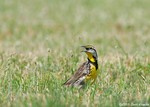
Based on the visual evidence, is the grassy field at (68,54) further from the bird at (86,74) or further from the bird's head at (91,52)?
the bird's head at (91,52)

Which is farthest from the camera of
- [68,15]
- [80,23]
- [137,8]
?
[137,8]

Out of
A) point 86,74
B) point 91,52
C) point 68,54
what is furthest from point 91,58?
point 68,54

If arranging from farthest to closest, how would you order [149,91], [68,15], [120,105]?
[68,15]
[149,91]
[120,105]

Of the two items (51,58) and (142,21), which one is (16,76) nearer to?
(51,58)

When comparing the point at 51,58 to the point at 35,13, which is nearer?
the point at 51,58

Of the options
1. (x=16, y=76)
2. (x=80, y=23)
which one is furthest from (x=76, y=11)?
(x=16, y=76)

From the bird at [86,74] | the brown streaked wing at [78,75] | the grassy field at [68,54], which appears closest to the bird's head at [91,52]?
the bird at [86,74]

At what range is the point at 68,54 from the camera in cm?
912

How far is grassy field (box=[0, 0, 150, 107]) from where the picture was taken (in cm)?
634

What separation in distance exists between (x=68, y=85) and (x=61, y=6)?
464 inches

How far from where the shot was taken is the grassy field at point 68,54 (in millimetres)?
6336

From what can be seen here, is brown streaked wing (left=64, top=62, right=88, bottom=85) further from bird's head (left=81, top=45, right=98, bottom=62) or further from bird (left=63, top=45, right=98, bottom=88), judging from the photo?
bird's head (left=81, top=45, right=98, bottom=62)

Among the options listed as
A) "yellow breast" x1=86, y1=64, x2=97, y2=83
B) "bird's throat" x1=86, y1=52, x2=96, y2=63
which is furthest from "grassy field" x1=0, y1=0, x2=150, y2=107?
"bird's throat" x1=86, y1=52, x2=96, y2=63

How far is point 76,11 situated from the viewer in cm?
1780
